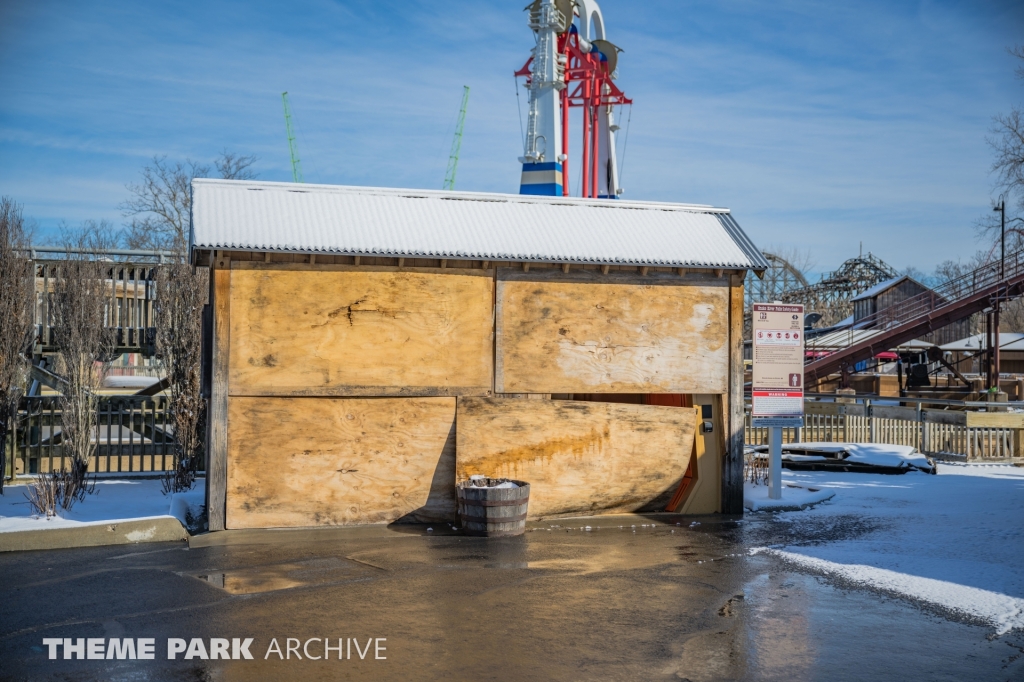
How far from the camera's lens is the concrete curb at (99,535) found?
10.8 m

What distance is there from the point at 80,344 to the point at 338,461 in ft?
17.9

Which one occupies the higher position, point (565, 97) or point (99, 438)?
point (565, 97)

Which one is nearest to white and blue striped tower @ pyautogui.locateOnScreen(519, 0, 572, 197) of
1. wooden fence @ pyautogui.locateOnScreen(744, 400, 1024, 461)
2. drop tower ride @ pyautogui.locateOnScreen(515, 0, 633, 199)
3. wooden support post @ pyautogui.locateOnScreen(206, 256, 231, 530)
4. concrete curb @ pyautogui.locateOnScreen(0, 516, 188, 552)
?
drop tower ride @ pyautogui.locateOnScreen(515, 0, 633, 199)

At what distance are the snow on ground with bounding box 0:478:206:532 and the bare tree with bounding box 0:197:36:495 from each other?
136 centimetres

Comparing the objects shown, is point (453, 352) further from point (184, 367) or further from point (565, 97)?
point (565, 97)

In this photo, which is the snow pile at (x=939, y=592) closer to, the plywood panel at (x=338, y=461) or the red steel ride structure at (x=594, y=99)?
the plywood panel at (x=338, y=461)

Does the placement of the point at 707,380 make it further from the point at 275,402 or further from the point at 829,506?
the point at 275,402

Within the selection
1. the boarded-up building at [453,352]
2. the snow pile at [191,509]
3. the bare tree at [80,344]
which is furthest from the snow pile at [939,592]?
the bare tree at [80,344]

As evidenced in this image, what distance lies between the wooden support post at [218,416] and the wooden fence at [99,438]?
13.6ft

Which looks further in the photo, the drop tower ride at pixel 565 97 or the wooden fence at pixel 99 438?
the drop tower ride at pixel 565 97

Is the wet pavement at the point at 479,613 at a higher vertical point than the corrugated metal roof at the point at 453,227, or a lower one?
lower

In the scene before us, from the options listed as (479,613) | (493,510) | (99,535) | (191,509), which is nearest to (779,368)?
(493,510)

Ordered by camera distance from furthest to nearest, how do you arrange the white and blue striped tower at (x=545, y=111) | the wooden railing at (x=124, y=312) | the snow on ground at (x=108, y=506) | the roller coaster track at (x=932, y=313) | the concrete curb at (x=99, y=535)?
the roller coaster track at (x=932, y=313)
the white and blue striped tower at (x=545, y=111)
the wooden railing at (x=124, y=312)
the snow on ground at (x=108, y=506)
the concrete curb at (x=99, y=535)

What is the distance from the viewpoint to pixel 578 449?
13.1 m
